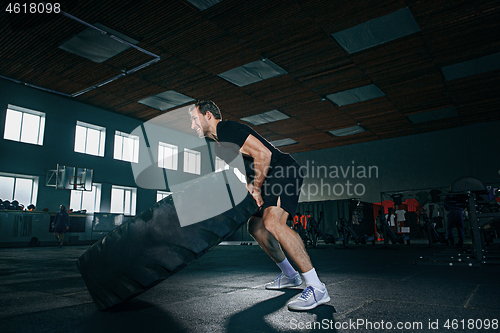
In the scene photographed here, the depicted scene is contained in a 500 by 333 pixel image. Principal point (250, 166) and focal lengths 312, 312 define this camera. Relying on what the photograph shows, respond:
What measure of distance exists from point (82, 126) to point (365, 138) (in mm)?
11384

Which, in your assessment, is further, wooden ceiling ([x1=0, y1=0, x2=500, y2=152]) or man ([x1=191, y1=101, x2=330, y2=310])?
wooden ceiling ([x1=0, y1=0, x2=500, y2=152])

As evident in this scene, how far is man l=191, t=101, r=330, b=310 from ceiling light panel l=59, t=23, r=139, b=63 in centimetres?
600

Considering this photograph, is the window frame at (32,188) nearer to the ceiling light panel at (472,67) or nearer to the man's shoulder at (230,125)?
the man's shoulder at (230,125)

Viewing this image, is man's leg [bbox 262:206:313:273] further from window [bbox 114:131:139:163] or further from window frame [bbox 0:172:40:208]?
window [bbox 114:131:139:163]

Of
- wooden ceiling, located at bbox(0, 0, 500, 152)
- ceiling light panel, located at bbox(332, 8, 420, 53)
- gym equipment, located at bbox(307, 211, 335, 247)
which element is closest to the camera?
wooden ceiling, located at bbox(0, 0, 500, 152)

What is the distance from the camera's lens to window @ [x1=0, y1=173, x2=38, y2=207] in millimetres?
9562

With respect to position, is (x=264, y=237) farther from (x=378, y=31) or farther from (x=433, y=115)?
(x=433, y=115)

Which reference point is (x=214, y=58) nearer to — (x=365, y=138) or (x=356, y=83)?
(x=356, y=83)

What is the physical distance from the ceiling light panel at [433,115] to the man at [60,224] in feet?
39.2

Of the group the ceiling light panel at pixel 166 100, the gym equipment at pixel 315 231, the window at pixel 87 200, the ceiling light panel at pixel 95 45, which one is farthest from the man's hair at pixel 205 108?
the window at pixel 87 200

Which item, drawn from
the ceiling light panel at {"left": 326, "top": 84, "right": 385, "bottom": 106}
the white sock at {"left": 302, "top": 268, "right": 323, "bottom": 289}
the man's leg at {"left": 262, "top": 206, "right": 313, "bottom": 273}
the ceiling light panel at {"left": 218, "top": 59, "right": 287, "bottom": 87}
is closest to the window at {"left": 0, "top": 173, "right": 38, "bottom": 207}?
the ceiling light panel at {"left": 218, "top": 59, "right": 287, "bottom": 87}

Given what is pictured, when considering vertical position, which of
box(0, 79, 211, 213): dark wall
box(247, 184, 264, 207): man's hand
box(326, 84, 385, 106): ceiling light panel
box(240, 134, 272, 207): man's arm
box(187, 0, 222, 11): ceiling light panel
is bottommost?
box(247, 184, 264, 207): man's hand

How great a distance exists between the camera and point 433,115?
438 inches

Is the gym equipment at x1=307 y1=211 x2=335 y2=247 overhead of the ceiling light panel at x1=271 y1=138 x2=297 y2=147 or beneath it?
beneath
